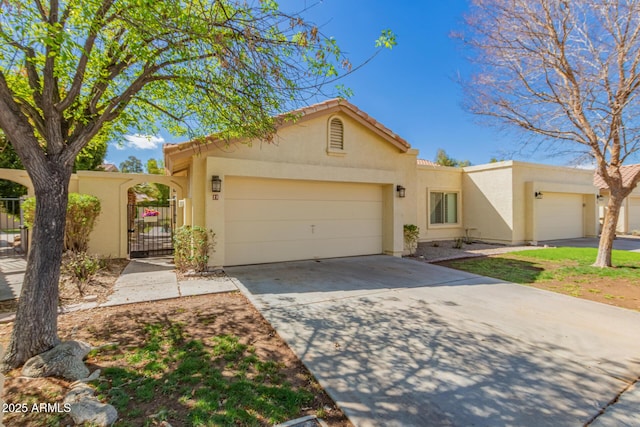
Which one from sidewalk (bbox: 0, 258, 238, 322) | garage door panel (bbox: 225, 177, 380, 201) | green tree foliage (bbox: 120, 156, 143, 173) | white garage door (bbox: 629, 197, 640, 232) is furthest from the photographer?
green tree foliage (bbox: 120, 156, 143, 173)

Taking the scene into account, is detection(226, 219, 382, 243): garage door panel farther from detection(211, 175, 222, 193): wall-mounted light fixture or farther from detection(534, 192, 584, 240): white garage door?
detection(534, 192, 584, 240): white garage door

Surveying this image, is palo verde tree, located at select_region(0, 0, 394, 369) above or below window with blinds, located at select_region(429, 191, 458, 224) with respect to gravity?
above

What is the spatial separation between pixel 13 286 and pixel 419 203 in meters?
14.9

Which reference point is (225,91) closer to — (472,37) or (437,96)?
(472,37)

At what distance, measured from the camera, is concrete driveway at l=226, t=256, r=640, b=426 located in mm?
2996

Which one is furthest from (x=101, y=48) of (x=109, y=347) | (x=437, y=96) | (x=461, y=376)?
(x=437, y=96)

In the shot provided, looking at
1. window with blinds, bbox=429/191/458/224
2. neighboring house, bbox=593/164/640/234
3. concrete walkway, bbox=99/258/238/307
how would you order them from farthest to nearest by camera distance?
1. neighboring house, bbox=593/164/640/234
2. window with blinds, bbox=429/191/458/224
3. concrete walkway, bbox=99/258/238/307

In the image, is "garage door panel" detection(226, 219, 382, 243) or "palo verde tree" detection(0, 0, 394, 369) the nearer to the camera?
"palo verde tree" detection(0, 0, 394, 369)

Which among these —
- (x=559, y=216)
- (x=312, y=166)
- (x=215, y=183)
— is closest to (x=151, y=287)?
(x=215, y=183)

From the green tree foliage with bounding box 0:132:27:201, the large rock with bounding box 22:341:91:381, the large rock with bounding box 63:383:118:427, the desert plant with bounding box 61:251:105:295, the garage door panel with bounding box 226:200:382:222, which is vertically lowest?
the large rock with bounding box 63:383:118:427

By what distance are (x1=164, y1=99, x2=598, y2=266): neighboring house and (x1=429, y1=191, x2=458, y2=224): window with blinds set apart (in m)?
0.70

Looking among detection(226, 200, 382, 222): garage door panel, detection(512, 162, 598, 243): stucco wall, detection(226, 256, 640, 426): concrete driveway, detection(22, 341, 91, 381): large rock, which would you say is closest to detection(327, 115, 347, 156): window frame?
detection(226, 200, 382, 222): garage door panel

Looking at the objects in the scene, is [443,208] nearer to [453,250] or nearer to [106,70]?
[453,250]

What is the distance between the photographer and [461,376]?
352 centimetres
